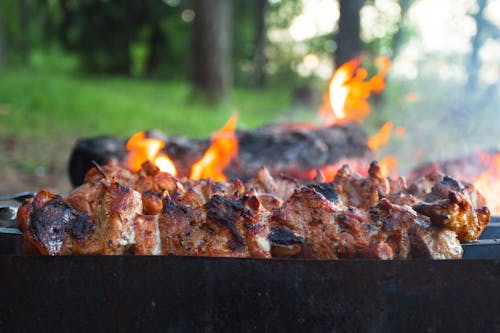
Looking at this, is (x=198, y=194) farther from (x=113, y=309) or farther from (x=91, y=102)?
(x=91, y=102)

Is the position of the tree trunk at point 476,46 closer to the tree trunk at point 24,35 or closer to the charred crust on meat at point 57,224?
the charred crust on meat at point 57,224

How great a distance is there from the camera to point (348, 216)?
8.04 feet

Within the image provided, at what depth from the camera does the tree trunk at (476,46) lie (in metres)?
8.92

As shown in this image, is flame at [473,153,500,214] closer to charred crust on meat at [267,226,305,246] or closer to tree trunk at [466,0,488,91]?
charred crust on meat at [267,226,305,246]

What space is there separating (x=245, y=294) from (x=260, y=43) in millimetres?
31396

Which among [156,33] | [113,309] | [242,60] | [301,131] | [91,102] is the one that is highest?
[242,60]

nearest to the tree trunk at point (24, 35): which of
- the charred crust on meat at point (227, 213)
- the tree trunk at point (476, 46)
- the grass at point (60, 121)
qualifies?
the grass at point (60, 121)

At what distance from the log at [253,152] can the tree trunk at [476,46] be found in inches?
176

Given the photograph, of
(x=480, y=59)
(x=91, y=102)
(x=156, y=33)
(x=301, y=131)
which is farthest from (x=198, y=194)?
(x=156, y=33)

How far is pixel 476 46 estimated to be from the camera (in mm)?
9156

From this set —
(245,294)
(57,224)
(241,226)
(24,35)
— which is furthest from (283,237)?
(24,35)

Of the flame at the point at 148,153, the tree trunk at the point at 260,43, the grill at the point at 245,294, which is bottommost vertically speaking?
the grill at the point at 245,294

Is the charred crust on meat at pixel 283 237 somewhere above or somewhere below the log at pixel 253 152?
below

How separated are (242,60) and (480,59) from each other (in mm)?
28951
